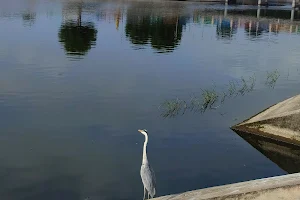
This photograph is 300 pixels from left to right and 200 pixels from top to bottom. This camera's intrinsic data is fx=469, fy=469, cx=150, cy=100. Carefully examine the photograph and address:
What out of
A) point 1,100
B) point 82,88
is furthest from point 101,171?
point 82,88

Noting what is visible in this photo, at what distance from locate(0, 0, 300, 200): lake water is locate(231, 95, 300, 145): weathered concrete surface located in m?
0.83

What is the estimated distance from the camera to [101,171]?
15000 millimetres

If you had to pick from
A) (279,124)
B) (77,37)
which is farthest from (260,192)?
(77,37)

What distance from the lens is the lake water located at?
14664 mm

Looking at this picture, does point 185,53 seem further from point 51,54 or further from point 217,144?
point 217,144

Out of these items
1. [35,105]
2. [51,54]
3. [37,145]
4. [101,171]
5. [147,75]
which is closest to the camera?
[101,171]

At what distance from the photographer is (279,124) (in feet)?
58.9

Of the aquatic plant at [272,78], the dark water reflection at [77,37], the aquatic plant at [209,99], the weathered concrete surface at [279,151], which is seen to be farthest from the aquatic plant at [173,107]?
the dark water reflection at [77,37]

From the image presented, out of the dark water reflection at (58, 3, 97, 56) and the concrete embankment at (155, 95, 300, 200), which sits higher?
the dark water reflection at (58, 3, 97, 56)

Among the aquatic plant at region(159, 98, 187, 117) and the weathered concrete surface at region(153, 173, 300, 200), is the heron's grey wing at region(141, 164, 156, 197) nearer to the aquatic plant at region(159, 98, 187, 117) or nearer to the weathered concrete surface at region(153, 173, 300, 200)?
the weathered concrete surface at region(153, 173, 300, 200)

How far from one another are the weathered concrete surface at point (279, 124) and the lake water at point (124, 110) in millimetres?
830

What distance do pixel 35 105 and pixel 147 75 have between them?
398 inches

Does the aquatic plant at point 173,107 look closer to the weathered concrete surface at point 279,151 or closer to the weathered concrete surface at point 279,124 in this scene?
the weathered concrete surface at point 279,124

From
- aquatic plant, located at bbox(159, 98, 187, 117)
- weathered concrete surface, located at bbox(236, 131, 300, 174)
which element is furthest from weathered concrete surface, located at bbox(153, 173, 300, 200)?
aquatic plant, located at bbox(159, 98, 187, 117)
